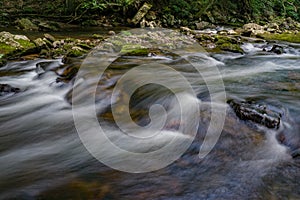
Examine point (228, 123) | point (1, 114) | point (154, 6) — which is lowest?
point (1, 114)

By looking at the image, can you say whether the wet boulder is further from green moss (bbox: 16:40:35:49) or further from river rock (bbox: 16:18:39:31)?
river rock (bbox: 16:18:39:31)

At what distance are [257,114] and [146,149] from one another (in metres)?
1.36

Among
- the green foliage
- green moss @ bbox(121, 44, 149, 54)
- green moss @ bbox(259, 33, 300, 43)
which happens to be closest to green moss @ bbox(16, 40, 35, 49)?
green moss @ bbox(121, 44, 149, 54)

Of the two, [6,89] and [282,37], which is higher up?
[282,37]

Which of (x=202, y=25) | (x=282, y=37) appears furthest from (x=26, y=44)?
(x=202, y=25)

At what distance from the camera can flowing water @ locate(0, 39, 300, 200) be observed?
242 centimetres

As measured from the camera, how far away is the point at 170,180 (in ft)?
8.39

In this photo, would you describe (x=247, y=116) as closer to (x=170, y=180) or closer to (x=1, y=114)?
→ (x=170, y=180)

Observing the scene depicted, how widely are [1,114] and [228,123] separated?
335 cm

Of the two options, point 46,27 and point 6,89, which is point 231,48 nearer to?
point 6,89

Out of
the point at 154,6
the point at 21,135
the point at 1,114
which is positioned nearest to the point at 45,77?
the point at 1,114

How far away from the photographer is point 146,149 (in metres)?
3.18

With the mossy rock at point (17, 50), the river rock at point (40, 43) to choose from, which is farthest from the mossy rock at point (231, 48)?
the mossy rock at point (17, 50)

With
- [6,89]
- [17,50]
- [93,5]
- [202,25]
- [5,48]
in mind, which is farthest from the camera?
[93,5]
